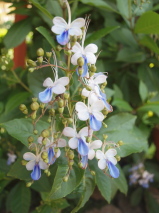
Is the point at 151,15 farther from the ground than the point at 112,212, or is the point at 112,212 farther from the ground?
the point at 151,15

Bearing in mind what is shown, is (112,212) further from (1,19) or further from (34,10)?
(1,19)

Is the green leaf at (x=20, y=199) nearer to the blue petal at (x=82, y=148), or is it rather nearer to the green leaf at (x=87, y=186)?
the green leaf at (x=87, y=186)

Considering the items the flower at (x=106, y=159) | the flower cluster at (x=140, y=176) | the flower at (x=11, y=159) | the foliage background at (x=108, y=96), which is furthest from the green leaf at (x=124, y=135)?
the flower cluster at (x=140, y=176)

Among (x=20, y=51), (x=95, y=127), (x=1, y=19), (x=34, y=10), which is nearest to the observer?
(x=95, y=127)

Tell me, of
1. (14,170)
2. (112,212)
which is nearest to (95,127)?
(14,170)

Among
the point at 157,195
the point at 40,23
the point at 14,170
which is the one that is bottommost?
the point at 157,195

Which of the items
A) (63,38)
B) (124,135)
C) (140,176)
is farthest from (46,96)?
(140,176)

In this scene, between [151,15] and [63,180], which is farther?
[151,15]

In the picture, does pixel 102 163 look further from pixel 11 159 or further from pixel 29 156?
pixel 11 159
